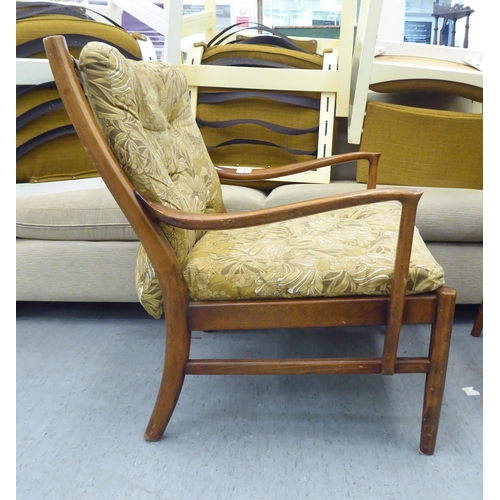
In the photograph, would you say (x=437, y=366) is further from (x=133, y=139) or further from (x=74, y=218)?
(x=74, y=218)

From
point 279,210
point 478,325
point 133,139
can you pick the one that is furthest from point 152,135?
point 478,325

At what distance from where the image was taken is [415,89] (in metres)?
1.66

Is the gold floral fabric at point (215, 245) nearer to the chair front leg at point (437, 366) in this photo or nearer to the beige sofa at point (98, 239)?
the chair front leg at point (437, 366)

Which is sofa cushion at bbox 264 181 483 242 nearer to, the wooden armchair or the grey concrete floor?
the grey concrete floor

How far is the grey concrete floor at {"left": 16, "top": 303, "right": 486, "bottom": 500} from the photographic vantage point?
0.95m

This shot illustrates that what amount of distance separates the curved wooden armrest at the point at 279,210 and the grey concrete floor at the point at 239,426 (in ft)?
1.66

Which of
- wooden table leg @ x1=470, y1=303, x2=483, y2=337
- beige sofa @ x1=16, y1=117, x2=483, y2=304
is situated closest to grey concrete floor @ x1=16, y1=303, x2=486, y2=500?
wooden table leg @ x1=470, y1=303, x2=483, y2=337

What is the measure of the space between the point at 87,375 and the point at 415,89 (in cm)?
A: 141

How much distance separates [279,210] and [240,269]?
0.51 ft

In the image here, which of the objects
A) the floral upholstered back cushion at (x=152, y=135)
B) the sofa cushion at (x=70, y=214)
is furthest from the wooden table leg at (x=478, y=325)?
the floral upholstered back cushion at (x=152, y=135)

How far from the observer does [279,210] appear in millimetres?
880

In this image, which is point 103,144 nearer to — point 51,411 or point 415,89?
point 51,411

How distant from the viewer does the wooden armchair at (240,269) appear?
0.89m
